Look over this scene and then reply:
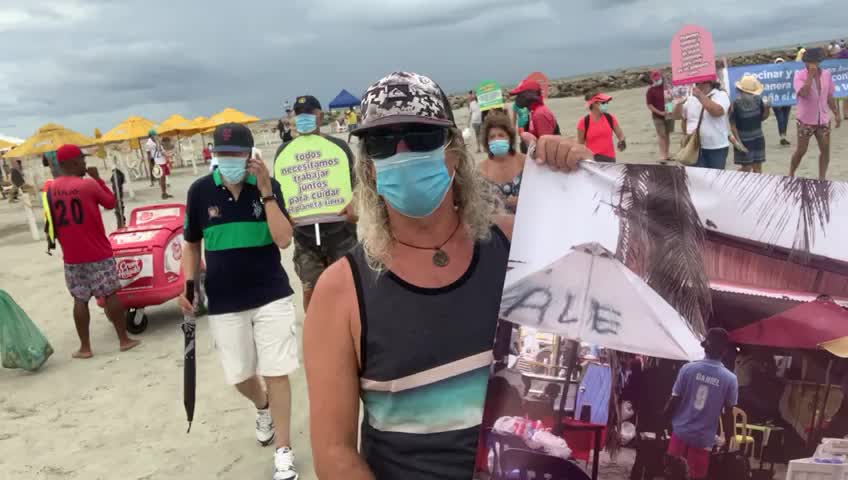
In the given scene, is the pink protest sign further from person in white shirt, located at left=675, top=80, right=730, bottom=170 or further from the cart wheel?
the cart wheel

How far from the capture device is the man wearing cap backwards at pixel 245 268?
358 centimetres

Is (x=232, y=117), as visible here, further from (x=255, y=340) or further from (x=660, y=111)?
(x=255, y=340)

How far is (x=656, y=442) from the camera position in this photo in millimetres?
1338

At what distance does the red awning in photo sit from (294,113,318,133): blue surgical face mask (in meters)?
4.09

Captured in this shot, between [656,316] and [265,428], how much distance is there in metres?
3.39

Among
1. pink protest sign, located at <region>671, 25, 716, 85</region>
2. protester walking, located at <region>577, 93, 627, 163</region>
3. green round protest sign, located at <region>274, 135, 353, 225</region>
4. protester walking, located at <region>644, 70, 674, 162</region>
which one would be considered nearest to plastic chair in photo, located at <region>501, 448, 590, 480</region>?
green round protest sign, located at <region>274, 135, 353, 225</region>

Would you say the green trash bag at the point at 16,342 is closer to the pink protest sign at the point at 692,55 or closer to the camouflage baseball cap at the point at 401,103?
the camouflage baseball cap at the point at 401,103

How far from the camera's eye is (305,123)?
4957 millimetres

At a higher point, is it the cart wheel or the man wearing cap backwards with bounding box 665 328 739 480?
the man wearing cap backwards with bounding box 665 328 739 480

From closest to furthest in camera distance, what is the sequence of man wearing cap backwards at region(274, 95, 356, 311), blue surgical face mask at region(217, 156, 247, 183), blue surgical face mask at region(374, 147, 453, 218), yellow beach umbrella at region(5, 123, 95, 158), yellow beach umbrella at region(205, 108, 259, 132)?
1. blue surgical face mask at region(374, 147, 453, 218)
2. blue surgical face mask at region(217, 156, 247, 183)
3. man wearing cap backwards at region(274, 95, 356, 311)
4. yellow beach umbrella at region(5, 123, 95, 158)
5. yellow beach umbrella at region(205, 108, 259, 132)

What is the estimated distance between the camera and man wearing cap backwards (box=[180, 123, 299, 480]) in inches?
141

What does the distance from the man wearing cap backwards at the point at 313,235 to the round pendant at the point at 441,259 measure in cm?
327

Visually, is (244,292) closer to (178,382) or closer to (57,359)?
(178,382)

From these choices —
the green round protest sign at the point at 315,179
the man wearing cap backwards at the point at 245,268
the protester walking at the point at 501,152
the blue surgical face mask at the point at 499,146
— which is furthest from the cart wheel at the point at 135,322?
the blue surgical face mask at the point at 499,146
